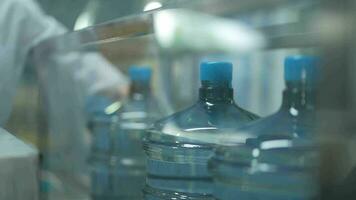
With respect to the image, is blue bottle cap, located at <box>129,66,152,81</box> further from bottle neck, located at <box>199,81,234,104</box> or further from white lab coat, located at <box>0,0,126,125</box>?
bottle neck, located at <box>199,81,234,104</box>

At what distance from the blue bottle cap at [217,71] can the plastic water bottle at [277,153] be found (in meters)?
0.12

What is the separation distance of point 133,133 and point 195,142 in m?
0.69

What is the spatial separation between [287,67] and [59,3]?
781 mm

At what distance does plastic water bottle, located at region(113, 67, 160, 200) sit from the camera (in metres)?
1.57

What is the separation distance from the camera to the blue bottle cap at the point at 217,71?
913 millimetres

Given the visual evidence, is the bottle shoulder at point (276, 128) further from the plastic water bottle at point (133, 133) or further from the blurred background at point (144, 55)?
the plastic water bottle at point (133, 133)

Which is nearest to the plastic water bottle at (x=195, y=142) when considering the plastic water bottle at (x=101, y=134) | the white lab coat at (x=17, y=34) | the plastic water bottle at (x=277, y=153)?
the plastic water bottle at (x=277, y=153)

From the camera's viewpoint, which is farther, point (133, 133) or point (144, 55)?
point (144, 55)

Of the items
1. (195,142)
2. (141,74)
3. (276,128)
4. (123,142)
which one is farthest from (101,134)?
(276,128)

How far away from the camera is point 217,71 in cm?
92

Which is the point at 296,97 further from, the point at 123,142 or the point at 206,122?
the point at 123,142

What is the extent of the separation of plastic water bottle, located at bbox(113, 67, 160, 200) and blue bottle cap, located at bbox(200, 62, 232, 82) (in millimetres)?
627

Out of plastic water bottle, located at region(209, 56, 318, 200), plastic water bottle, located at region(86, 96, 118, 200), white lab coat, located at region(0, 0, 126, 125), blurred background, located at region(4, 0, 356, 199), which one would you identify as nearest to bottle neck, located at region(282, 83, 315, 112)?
plastic water bottle, located at region(209, 56, 318, 200)

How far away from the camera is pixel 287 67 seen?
0.73 meters
